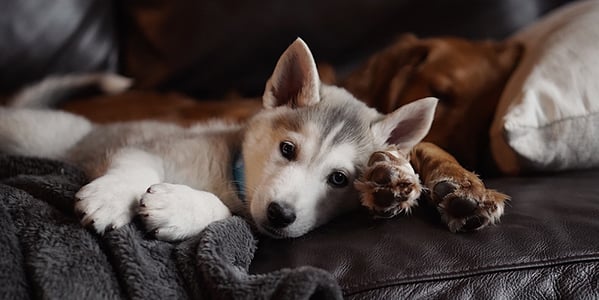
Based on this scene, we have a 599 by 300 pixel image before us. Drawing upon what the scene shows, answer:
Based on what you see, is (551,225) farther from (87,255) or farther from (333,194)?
(87,255)

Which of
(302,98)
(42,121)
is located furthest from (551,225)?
(42,121)

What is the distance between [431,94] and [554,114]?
0.42 meters

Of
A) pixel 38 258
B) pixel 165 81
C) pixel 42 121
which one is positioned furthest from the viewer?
pixel 165 81

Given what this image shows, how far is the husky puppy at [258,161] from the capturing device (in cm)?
111

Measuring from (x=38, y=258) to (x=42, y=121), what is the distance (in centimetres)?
71

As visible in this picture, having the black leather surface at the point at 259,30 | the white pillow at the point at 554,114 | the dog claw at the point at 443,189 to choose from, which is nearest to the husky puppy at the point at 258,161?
the dog claw at the point at 443,189

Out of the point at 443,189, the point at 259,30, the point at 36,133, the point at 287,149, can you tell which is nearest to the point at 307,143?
the point at 287,149

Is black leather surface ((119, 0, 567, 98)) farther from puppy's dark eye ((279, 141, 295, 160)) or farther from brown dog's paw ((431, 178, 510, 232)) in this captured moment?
brown dog's paw ((431, 178, 510, 232))

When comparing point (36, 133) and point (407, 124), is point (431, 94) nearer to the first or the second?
point (407, 124)

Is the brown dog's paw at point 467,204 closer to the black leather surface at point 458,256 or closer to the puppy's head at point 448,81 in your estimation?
the black leather surface at point 458,256

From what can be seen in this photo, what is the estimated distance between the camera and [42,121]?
1607mm

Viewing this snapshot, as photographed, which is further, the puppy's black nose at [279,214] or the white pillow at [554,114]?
the white pillow at [554,114]

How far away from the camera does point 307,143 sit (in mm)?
1305

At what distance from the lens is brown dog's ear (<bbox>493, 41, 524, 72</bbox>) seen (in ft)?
6.13
